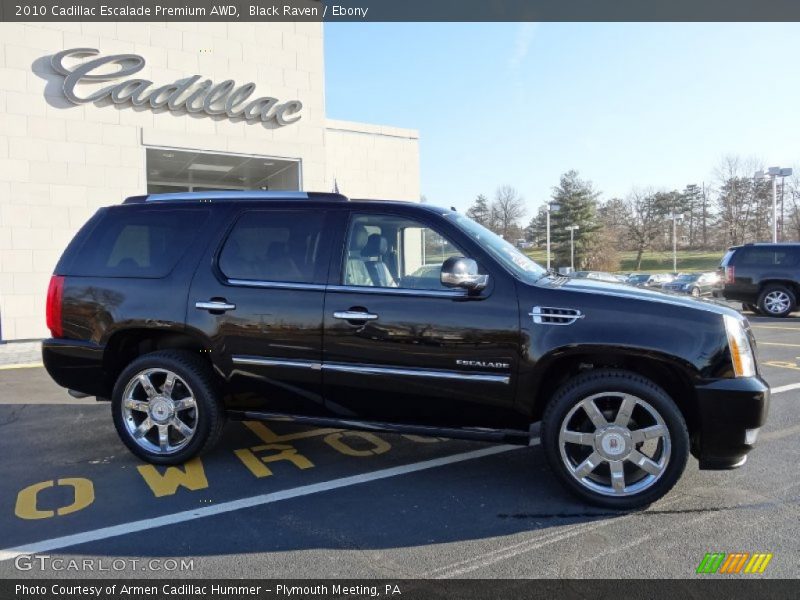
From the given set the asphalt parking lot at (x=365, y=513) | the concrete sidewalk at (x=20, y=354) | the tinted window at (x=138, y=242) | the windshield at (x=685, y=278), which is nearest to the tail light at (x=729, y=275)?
the asphalt parking lot at (x=365, y=513)

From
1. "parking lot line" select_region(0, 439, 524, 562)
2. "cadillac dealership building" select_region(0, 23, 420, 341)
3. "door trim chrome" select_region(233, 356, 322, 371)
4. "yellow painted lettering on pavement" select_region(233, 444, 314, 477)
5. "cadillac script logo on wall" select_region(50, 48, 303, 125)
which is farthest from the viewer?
"cadillac script logo on wall" select_region(50, 48, 303, 125)

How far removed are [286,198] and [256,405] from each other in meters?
1.50

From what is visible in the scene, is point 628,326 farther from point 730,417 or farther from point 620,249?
point 620,249

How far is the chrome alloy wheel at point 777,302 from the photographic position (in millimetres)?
14453

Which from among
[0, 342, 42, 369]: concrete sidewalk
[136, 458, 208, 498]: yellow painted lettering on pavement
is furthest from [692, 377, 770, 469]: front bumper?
[0, 342, 42, 369]: concrete sidewalk

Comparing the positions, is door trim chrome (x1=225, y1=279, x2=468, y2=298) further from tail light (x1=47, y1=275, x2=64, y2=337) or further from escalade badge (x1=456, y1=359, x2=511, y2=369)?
tail light (x1=47, y1=275, x2=64, y2=337)

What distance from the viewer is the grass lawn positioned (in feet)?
237

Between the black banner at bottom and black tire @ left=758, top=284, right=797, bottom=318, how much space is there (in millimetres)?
14220

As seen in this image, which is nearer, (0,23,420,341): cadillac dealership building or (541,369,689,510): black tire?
(541,369,689,510): black tire

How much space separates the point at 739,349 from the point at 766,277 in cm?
1338

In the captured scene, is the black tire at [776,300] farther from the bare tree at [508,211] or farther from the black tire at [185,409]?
the bare tree at [508,211]

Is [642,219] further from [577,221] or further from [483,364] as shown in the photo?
[483,364]

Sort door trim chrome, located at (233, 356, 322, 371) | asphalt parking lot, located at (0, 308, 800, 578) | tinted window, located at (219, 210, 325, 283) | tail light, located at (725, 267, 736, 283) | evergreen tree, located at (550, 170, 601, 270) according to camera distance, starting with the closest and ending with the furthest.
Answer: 1. asphalt parking lot, located at (0, 308, 800, 578)
2. door trim chrome, located at (233, 356, 322, 371)
3. tinted window, located at (219, 210, 325, 283)
4. tail light, located at (725, 267, 736, 283)
5. evergreen tree, located at (550, 170, 601, 270)

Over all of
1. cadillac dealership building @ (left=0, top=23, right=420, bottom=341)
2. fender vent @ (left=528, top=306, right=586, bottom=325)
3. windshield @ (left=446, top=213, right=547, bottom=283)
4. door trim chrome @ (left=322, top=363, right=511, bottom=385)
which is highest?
cadillac dealership building @ (left=0, top=23, right=420, bottom=341)
